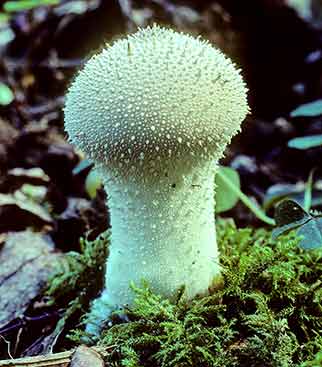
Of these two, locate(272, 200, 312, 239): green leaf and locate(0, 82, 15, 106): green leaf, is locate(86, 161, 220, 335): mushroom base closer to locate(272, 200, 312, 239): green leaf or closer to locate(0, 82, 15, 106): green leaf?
locate(272, 200, 312, 239): green leaf

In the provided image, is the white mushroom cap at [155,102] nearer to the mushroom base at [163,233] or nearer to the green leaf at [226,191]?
the mushroom base at [163,233]

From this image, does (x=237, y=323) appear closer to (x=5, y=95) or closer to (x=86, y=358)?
(x=86, y=358)

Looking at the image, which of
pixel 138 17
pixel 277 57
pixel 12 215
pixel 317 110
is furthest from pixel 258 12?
pixel 12 215

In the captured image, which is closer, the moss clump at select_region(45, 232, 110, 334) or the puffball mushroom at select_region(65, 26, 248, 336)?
the puffball mushroom at select_region(65, 26, 248, 336)

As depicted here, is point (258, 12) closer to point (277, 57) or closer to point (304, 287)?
point (277, 57)

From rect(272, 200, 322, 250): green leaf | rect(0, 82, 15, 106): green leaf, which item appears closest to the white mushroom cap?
rect(272, 200, 322, 250): green leaf

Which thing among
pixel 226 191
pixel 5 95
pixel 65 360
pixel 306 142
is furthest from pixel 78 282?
pixel 5 95
